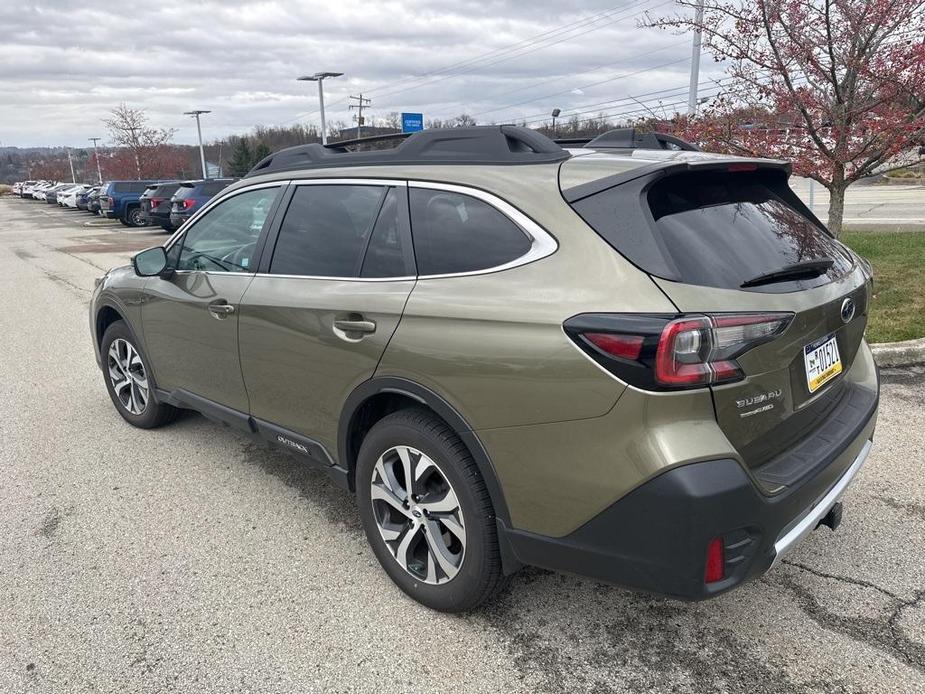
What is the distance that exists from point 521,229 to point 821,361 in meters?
1.16

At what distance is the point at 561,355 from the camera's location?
213 cm

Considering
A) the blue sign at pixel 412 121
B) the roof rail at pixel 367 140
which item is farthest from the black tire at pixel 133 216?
the roof rail at pixel 367 140

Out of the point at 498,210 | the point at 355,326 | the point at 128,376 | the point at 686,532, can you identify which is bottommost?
the point at 128,376

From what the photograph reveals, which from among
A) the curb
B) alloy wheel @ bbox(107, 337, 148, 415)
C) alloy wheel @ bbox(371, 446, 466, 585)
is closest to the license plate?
alloy wheel @ bbox(371, 446, 466, 585)

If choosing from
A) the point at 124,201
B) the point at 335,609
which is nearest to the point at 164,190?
the point at 124,201

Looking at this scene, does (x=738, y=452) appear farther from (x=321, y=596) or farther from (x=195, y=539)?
(x=195, y=539)

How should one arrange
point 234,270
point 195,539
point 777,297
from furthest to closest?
point 234,270, point 195,539, point 777,297

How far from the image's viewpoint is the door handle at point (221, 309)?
11.4 feet

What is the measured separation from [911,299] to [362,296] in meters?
6.44

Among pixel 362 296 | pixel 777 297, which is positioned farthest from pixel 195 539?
pixel 777 297

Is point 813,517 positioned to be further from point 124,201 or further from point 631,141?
point 124,201

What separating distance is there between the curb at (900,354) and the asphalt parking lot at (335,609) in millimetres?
1347

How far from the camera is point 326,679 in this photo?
2418 mm

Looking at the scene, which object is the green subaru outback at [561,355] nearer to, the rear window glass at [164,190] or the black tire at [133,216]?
the rear window glass at [164,190]
